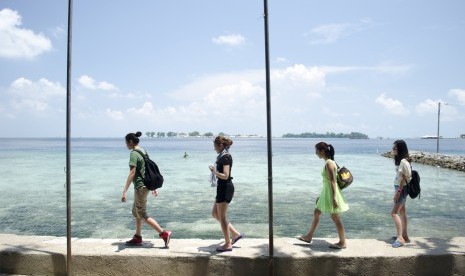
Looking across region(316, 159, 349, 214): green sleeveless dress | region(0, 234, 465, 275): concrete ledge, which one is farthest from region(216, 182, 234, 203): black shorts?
region(316, 159, 349, 214): green sleeveless dress

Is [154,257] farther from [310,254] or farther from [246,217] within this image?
[246,217]

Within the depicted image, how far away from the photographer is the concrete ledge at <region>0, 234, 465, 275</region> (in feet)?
16.2

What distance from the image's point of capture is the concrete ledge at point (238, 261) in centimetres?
495

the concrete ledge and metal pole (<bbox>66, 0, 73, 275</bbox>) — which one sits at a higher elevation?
metal pole (<bbox>66, 0, 73, 275</bbox>)

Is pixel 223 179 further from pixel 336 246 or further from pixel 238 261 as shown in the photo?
pixel 336 246

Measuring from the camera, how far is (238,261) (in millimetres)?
5020

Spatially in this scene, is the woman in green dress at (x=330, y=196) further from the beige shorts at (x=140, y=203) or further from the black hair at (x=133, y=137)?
the black hair at (x=133, y=137)

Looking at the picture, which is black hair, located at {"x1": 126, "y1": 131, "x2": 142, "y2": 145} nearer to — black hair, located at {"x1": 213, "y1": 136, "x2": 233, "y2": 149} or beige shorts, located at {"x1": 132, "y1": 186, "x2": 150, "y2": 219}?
beige shorts, located at {"x1": 132, "y1": 186, "x2": 150, "y2": 219}

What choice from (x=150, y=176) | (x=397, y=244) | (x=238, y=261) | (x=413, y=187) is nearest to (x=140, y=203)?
(x=150, y=176)

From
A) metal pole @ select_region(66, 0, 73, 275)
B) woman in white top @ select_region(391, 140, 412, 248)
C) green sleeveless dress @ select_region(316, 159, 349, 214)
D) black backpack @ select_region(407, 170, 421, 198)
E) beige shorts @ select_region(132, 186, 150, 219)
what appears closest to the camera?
metal pole @ select_region(66, 0, 73, 275)

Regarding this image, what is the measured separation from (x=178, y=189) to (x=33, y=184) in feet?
35.3

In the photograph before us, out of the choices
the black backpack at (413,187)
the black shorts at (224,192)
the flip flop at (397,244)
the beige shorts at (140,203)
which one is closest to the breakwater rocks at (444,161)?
the black backpack at (413,187)

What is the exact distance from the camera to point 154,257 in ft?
16.5

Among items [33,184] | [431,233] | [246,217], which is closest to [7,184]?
[33,184]
